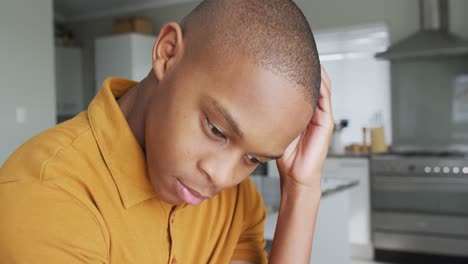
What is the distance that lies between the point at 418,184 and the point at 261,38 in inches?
149

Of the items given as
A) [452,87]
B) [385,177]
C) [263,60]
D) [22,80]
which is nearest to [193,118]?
[263,60]

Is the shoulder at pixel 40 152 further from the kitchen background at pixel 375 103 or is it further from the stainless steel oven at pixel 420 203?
the stainless steel oven at pixel 420 203

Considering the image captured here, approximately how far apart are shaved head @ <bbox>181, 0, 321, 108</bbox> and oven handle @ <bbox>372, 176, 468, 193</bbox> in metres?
3.64

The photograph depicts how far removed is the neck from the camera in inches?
30.3

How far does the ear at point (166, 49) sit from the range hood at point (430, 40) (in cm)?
386

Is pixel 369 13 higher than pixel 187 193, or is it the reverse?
pixel 369 13

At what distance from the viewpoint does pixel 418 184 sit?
4.10m

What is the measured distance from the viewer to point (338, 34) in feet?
16.7

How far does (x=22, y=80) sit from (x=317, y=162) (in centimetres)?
326

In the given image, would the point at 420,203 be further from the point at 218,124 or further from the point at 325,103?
the point at 218,124

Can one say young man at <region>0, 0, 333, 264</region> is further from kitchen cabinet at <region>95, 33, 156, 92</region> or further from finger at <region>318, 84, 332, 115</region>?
kitchen cabinet at <region>95, 33, 156, 92</region>

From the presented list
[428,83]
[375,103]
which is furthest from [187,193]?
[375,103]

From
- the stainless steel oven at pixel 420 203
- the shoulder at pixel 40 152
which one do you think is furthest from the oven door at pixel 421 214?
the shoulder at pixel 40 152

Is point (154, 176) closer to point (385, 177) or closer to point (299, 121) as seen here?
point (299, 121)
